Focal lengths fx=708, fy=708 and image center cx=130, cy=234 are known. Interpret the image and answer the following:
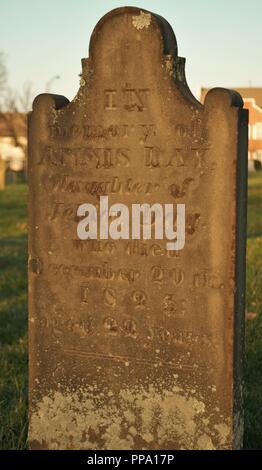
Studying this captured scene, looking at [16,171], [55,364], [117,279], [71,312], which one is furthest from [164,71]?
[16,171]

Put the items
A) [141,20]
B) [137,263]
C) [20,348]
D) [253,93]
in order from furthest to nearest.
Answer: [253,93], [20,348], [137,263], [141,20]

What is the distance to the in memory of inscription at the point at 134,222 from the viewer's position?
13.0 ft

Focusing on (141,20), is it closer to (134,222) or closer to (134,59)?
(134,59)

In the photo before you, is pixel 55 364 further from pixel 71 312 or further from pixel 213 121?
pixel 213 121

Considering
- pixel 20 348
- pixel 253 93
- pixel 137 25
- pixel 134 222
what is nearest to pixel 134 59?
pixel 137 25

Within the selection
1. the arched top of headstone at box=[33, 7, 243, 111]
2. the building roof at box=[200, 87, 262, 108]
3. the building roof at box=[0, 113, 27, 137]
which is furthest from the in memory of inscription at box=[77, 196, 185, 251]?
the building roof at box=[200, 87, 262, 108]

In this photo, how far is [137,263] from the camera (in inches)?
161

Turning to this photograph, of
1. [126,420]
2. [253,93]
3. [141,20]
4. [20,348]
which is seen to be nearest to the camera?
[141,20]

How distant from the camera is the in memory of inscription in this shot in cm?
396

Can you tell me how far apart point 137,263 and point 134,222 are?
24 cm

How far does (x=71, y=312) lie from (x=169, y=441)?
3.12 feet

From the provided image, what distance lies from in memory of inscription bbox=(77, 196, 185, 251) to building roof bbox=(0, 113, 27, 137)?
5874cm

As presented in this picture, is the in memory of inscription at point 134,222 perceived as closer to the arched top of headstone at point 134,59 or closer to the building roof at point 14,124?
the arched top of headstone at point 134,59

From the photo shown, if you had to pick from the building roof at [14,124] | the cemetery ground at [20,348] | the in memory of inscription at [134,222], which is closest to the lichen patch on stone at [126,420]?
the cemetery ground at [20,348]
